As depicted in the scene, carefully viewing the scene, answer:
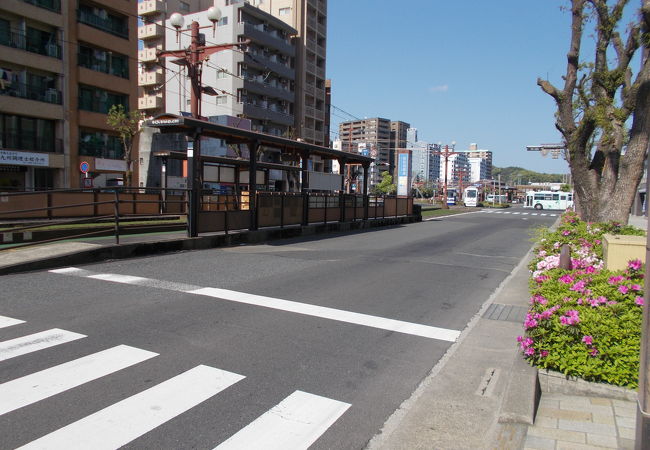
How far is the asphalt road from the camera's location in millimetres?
3609

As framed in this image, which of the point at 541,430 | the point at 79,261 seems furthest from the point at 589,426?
the point at 79,261

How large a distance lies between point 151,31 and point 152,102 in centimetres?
916

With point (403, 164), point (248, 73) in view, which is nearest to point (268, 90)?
point (248, 73)

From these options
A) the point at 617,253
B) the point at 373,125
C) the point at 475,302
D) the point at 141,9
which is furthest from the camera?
the point at 373,125

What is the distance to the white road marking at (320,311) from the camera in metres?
6.40

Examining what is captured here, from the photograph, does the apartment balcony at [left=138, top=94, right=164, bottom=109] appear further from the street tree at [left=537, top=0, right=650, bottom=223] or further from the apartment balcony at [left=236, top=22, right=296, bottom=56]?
the street tree at [left=537, top=0, right=650, bottom=223]

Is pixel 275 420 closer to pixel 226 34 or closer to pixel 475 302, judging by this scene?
pixel 475 302

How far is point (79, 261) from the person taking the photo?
10.3 metres

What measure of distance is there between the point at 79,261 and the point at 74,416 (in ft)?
24.5

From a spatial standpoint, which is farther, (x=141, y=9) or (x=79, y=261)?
(x=141, y=9)

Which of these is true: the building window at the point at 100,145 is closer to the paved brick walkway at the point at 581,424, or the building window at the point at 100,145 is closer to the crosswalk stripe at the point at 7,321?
the crosswalk stripe at the point at 7,321

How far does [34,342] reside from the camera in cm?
521

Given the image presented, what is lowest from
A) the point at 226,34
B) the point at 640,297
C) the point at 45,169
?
the point at 640,297

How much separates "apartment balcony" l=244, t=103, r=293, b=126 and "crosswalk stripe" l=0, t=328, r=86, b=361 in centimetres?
5425
